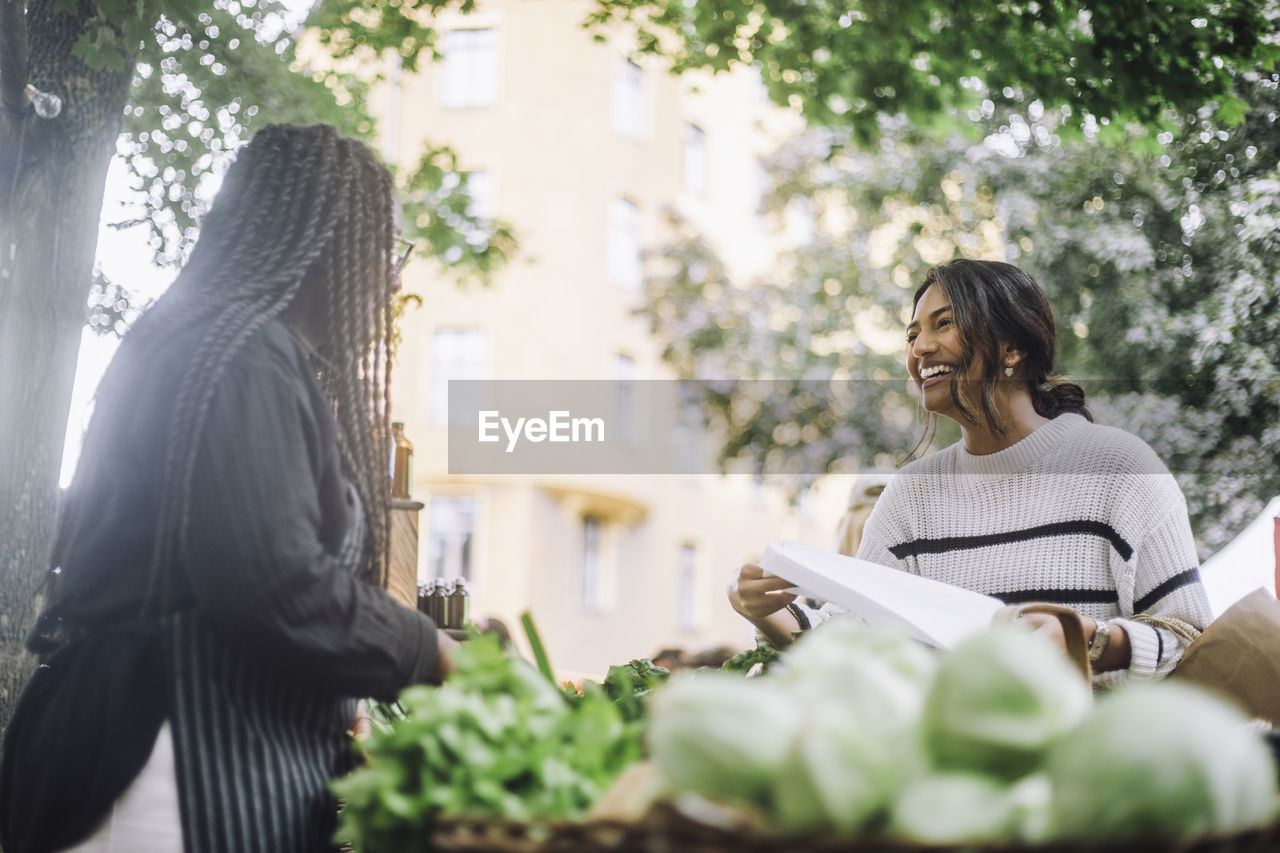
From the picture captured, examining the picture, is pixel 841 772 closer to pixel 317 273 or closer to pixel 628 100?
pixel 317 273

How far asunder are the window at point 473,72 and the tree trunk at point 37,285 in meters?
18.8

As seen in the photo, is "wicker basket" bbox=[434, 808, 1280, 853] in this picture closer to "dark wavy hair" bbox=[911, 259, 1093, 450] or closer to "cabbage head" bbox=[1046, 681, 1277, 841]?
"cabbage head" bbox=[1046, 681, 1277, 841]

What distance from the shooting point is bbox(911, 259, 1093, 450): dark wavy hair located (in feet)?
Result: 8.95

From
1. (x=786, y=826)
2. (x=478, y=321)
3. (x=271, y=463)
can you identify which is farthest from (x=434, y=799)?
(x=478, y=321)

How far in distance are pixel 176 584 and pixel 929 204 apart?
438 inches

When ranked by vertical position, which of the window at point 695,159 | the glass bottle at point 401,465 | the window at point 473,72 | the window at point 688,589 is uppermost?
the window at point 473,72

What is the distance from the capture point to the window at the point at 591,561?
73.8 feet

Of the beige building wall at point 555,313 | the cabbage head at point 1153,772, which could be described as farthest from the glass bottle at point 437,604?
the beige building wall at point 555,313

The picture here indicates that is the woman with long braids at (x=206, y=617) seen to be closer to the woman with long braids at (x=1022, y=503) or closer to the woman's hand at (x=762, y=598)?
Answer: the woman's hand at (x=762, y=598)

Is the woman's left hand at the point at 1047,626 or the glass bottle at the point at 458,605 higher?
the woman's left hand at the point at 1047,626

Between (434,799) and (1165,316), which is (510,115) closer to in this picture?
(1165,316)

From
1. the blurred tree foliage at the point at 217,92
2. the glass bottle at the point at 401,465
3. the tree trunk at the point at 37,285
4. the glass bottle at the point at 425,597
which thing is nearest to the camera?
the glass bottle at the point at 425,597

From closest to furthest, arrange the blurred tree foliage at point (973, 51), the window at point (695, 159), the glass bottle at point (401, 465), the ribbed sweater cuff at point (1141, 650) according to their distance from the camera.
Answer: the ribbed sweater cuff at point (1141, 650) < the glass bottle at point (401, 465) < the blurred tree foliage at point (973, 51) < the window at point (695, 159)

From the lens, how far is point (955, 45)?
500cm
